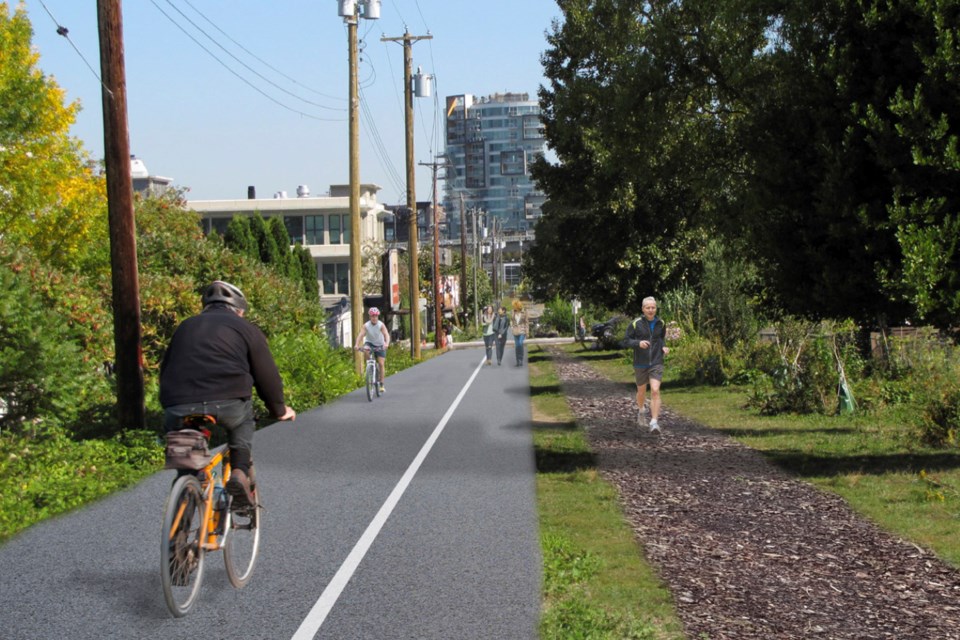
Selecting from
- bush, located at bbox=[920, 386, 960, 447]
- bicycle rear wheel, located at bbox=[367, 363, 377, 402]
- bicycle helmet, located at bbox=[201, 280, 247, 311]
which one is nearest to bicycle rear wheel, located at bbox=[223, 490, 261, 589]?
bicycle helmet, located at bbox=[201, 280, 247, 311]

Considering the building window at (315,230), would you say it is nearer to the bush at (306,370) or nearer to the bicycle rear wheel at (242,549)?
the bush at (306,370)

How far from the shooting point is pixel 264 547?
28.7ft

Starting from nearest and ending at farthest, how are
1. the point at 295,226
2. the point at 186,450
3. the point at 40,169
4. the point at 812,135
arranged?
1. the point at 186,450
2. the point at 812,135
3. the point at 40,169
4. the point at 295,226

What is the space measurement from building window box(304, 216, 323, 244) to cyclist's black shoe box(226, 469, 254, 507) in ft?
246

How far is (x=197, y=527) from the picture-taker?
6.82 m

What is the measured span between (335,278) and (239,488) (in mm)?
75054

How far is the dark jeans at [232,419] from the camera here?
7.02 metres

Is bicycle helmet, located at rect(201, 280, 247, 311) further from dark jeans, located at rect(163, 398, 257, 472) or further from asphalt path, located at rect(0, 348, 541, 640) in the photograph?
asphalt path, located at rect(0, 348, 541, 640)

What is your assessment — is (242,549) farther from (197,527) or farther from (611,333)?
(611,333)

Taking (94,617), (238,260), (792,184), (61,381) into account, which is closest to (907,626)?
(94,617)

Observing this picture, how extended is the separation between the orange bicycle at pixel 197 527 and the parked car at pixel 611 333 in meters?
42.8

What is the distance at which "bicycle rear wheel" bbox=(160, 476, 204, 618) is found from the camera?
6.37m

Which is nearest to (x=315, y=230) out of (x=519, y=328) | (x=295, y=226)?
(x=295, y=226)

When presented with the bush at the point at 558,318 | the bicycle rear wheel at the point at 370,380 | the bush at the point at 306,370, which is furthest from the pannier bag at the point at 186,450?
the bush at the point at 558,318
